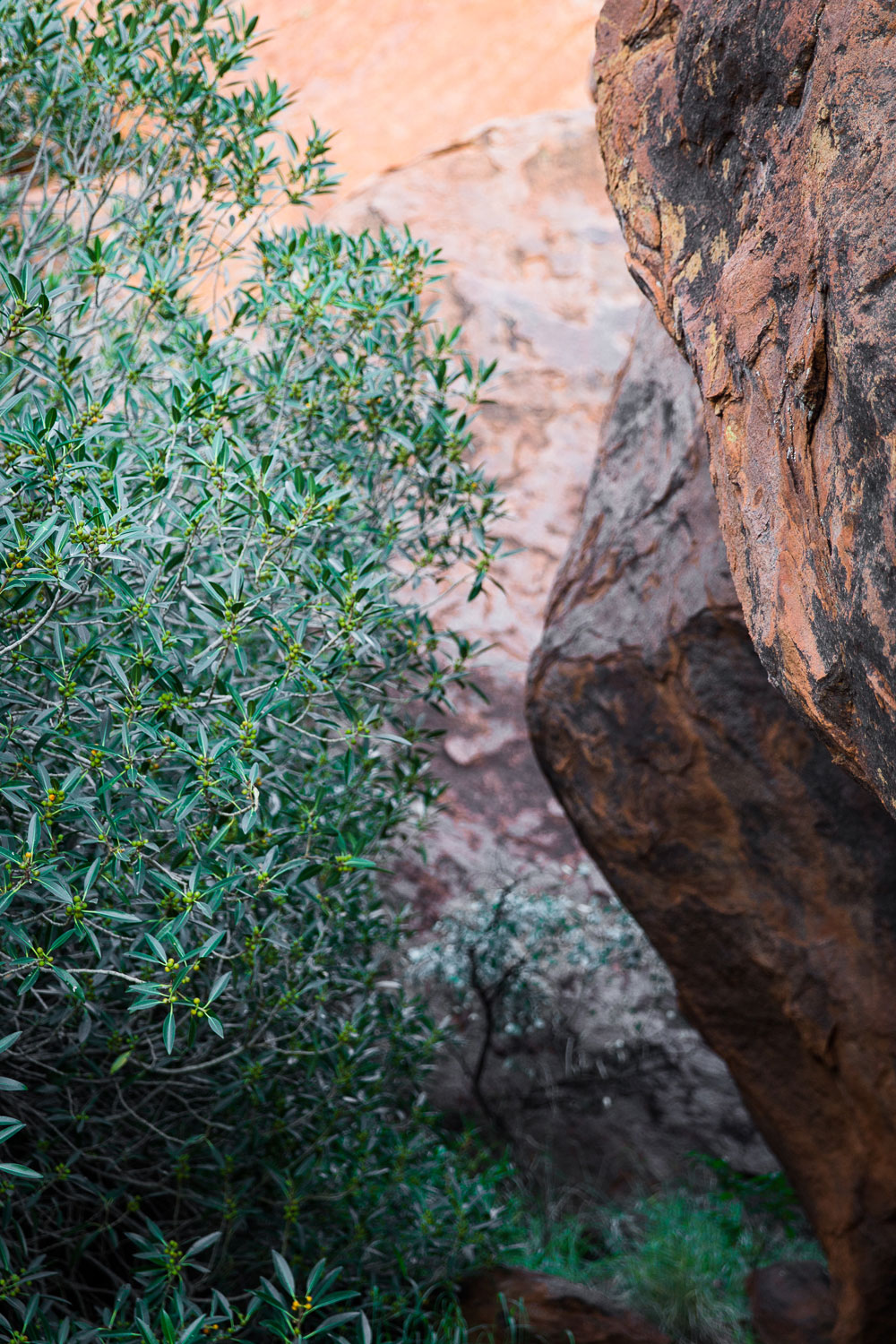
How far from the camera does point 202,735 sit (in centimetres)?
160

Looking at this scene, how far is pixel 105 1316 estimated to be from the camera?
178 cm

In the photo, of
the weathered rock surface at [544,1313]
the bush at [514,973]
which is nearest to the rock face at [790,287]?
the weathered rock surface at [544,1313]

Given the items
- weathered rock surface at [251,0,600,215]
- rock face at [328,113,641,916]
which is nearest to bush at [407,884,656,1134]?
rock face at [328,113,641,916]

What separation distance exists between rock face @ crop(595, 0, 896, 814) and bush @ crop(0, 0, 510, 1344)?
72cm

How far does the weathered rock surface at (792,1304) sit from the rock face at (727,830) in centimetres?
24

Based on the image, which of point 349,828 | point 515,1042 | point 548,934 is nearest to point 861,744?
point 349,828

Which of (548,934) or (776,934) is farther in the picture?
(548,934)

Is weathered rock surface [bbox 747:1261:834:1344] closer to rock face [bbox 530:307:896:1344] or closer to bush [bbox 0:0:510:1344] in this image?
rock face [bbox 530:307:896:1344]

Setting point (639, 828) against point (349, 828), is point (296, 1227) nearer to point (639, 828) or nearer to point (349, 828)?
point (349, 828)

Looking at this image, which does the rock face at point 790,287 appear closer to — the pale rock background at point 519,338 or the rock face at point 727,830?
the rock face at point 727,830

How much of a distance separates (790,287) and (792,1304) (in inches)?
113

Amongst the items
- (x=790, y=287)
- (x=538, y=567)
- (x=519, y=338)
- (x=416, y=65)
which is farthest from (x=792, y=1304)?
(x=416, y=65)

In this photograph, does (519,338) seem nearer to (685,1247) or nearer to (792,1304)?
(685,1247)

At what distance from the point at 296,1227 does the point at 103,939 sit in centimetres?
86
